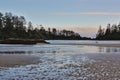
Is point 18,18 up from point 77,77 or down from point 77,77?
up

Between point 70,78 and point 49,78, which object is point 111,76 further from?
point 49,78

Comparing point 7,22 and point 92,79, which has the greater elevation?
point 7,22

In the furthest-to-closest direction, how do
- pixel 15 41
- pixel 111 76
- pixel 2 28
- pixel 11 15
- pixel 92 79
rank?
pixel 11 15, pixel 2 28, pixel 15 41, pixel 111 76, pixel 92 79

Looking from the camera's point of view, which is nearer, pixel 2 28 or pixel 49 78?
pixel 49 78

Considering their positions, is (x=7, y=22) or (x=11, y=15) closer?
(x=7, y=22)

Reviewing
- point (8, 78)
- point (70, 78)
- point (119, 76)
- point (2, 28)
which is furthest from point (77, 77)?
point (2, 28)

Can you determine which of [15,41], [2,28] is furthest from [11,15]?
[15,41]

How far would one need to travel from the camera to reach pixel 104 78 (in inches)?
623

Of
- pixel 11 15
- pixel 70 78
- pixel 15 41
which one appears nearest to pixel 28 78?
pixel 70 78

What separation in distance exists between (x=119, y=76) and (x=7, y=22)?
152675 millimetres

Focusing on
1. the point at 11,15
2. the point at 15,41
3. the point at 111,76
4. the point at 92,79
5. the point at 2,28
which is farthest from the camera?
the point at 11,15

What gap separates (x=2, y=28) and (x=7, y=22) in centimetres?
691

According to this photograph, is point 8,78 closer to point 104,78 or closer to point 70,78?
point 70,78

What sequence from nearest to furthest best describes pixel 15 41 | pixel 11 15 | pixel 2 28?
pixel 15 41, pixel 2 28, pixel 11 15
